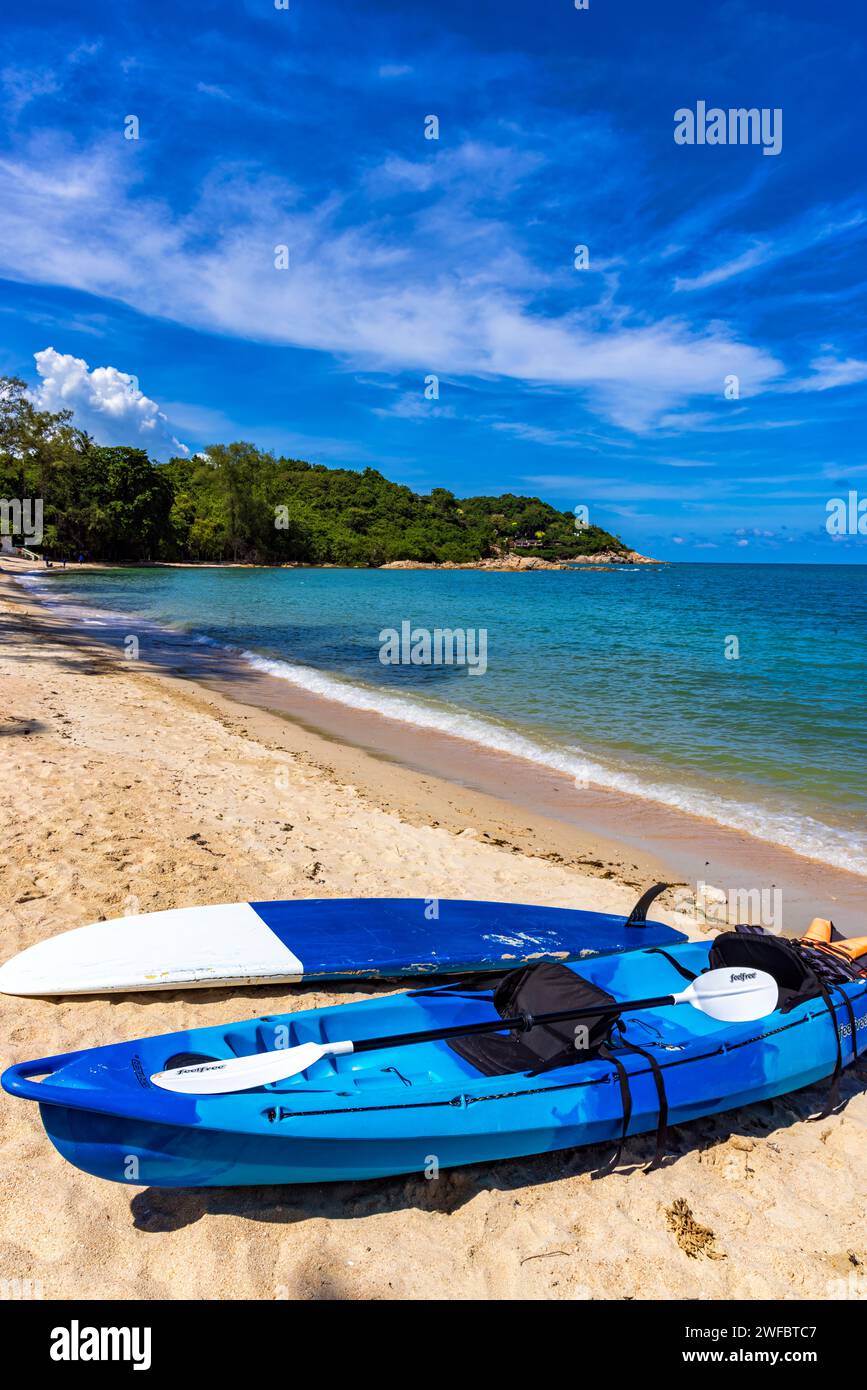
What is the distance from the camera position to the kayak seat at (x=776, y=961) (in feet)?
13.5

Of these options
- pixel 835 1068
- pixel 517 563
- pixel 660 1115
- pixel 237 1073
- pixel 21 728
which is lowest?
pixel 835 1068

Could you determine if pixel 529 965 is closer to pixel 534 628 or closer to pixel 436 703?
pixel 436 703

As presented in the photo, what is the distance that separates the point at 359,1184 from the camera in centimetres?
325

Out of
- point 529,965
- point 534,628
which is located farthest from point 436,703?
point 534,628

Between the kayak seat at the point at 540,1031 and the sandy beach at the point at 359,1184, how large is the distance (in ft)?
1.56

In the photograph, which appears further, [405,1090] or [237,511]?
[237,511]

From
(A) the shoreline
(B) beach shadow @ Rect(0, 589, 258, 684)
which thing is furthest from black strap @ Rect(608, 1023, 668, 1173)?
(B) beach shadow @ Rect(0, 589, 258, 684)

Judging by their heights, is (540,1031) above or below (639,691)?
below

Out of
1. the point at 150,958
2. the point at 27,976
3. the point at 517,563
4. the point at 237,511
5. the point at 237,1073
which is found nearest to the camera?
the point at 237,1073

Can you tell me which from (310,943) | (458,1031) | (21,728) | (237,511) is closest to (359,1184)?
(458,1031)

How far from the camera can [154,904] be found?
5430mm

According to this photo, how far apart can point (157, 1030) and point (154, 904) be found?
4.84 ft

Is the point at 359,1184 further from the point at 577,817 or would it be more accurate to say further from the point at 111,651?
the point at 111,651

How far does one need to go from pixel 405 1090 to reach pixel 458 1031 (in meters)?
0.47
